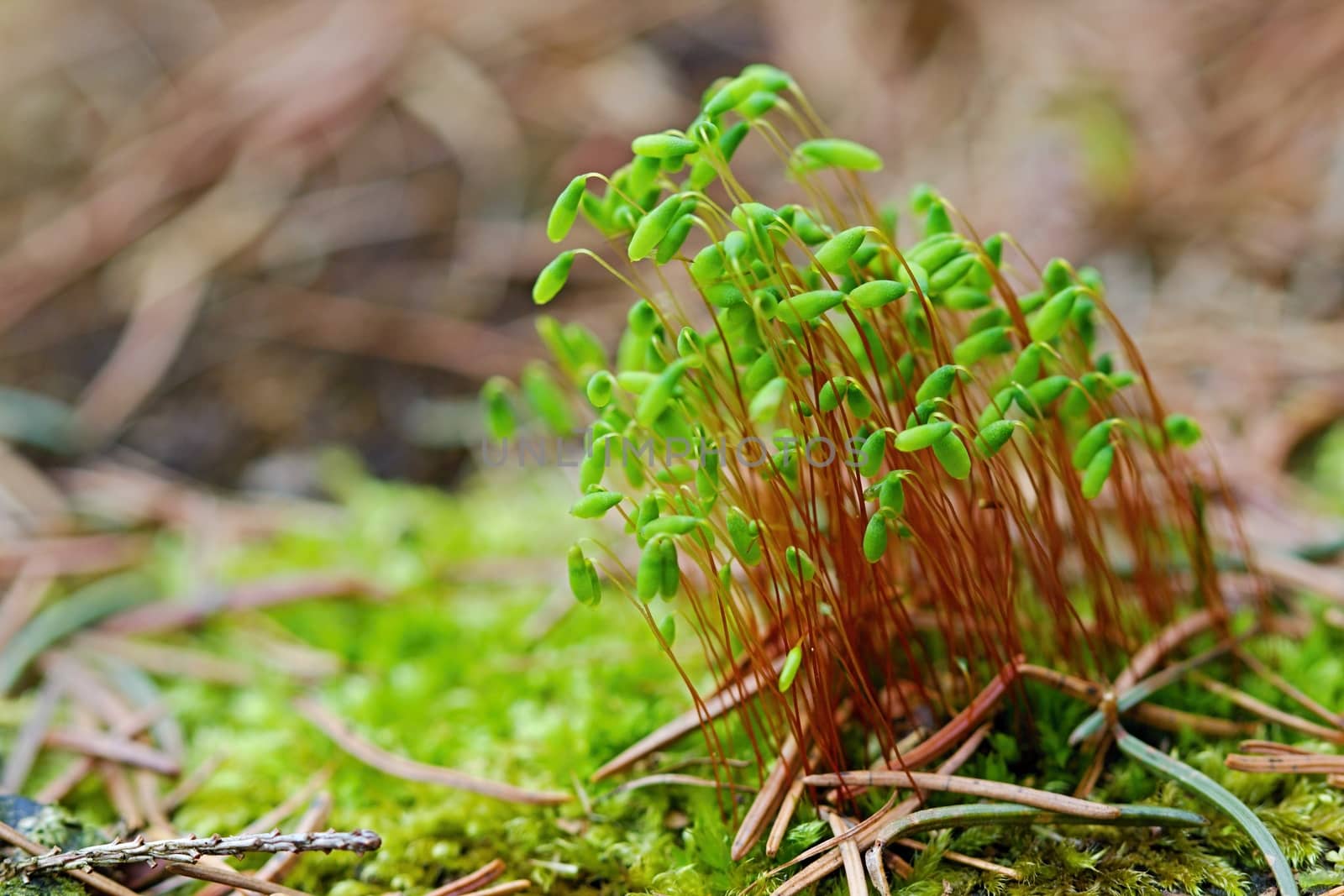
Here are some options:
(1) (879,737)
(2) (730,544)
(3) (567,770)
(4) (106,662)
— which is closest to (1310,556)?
(1) (879,737)

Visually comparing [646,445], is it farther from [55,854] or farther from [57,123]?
[57,123]

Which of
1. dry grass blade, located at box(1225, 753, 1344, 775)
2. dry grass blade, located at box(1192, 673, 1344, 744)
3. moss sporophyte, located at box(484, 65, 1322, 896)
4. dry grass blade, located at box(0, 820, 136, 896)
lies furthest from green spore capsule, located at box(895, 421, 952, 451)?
dry grass blade, located at box(0, 820, 136, 896)

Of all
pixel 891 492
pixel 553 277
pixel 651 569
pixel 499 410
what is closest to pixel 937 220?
pixel 891 492

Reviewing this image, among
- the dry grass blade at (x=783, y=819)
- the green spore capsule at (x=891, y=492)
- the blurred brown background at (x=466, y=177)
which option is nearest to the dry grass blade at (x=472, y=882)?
the dry grass blade at (x=783, y=819)

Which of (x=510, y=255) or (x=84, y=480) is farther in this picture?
(x=510, y=255)

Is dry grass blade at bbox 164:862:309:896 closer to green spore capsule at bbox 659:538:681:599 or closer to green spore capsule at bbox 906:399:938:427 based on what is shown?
green spore capsule at bbox 659:538:681:599

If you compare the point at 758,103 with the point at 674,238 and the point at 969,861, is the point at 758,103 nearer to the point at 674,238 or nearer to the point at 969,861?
the point at 674,238
